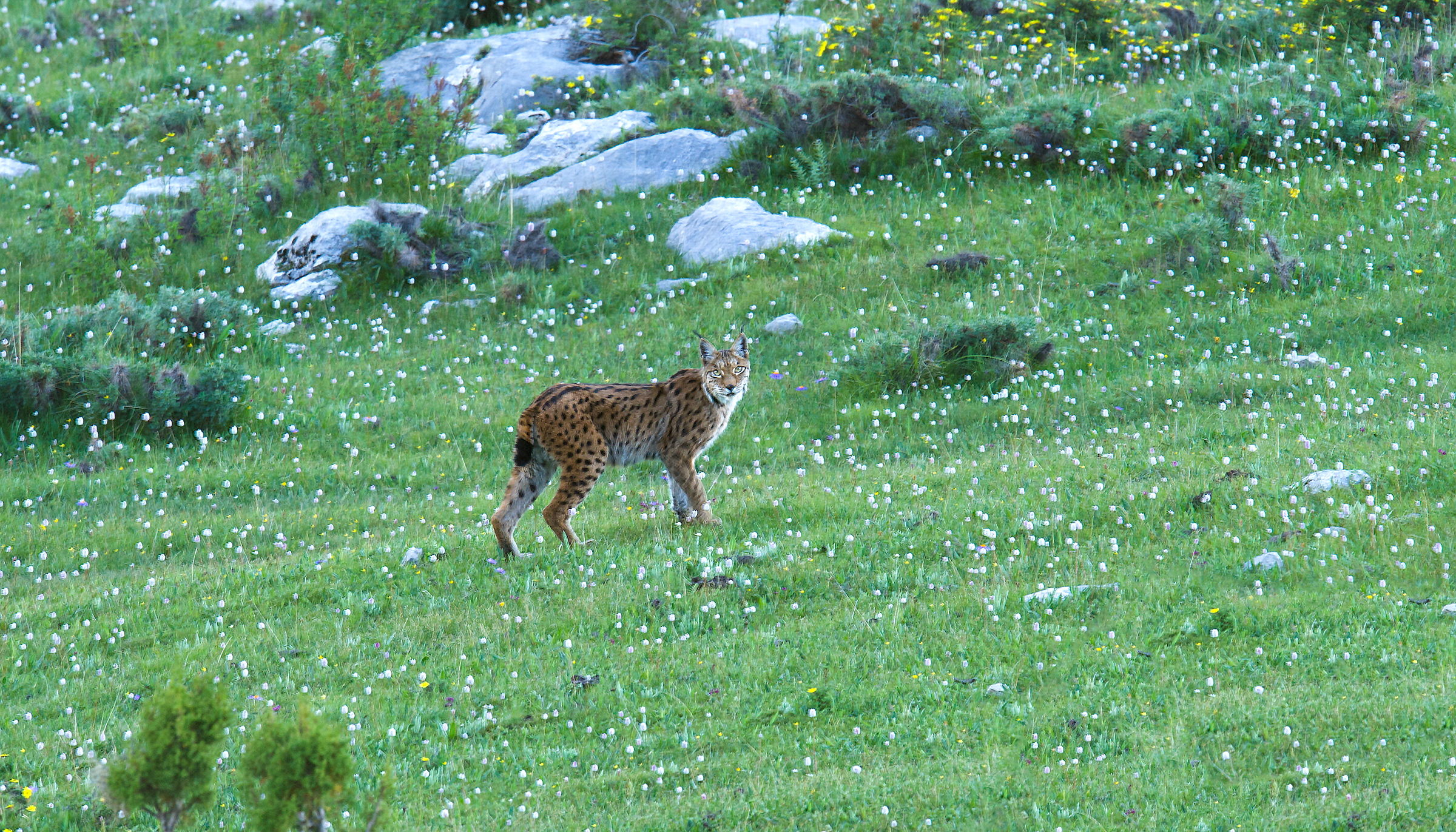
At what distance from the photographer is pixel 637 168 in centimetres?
2059

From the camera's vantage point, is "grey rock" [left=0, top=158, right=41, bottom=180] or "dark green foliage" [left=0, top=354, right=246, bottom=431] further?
"grey rock" [left=0, top=158, right=41, bottom=180]

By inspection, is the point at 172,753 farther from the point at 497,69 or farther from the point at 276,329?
the point at 497,69

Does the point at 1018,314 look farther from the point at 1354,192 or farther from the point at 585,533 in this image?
the point at 585,533

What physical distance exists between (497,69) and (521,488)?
15306mm

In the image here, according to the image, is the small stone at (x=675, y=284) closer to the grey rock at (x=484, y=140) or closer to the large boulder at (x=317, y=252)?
the large boulder at (x=317, y=252)

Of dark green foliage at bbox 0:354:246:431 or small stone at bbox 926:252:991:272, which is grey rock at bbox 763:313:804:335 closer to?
small stone at bbox 926:252:991:272

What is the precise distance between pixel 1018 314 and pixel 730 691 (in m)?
8.66

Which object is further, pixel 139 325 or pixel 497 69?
pixel 497 69

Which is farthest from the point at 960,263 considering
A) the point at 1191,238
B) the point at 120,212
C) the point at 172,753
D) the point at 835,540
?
the point at 172,753

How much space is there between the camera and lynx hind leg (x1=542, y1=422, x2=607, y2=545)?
37.1 ft

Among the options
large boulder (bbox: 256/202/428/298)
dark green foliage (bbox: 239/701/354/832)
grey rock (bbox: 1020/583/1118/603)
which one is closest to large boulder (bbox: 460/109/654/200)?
large boulder (bbox: 256/202/428/298)

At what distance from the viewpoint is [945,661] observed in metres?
8.52

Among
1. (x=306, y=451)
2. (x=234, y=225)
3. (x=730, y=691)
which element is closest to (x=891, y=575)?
(x=730, y=691)

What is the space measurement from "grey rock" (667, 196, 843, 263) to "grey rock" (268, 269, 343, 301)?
4.76 m
